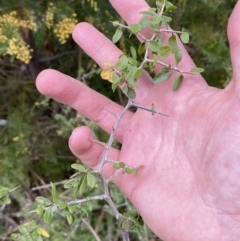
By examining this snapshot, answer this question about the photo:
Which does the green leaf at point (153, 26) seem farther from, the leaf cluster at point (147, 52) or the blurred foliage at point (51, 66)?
the blurred foliage at point (51, 66)

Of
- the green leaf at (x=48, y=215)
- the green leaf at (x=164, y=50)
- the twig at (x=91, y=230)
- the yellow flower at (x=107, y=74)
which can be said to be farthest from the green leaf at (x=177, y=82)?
the twig at (x=91, y=230)

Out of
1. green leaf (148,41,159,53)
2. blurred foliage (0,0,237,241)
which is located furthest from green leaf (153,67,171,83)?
blurred foliage (0,0,237,241)

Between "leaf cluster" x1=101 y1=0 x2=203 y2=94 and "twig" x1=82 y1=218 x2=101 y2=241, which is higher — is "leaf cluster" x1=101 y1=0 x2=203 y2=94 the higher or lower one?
the higher one

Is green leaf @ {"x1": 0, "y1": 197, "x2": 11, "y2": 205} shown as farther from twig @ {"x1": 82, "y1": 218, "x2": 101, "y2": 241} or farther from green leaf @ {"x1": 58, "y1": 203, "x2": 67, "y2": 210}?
twig @ {"x1": 82, "y1": 218, "x2": 101, "y2": 241}

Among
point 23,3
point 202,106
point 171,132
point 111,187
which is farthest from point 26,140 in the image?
point 202,106

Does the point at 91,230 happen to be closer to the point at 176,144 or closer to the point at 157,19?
the point at 176,144
